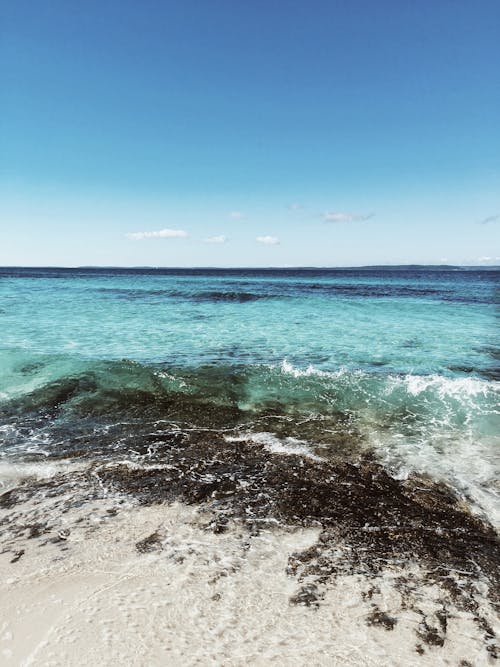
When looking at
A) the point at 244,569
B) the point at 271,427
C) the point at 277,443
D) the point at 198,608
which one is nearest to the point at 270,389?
the point at 271,427

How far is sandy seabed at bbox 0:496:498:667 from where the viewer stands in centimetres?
353

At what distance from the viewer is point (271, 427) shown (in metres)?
9.03

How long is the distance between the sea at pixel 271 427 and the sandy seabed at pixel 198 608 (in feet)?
0.80

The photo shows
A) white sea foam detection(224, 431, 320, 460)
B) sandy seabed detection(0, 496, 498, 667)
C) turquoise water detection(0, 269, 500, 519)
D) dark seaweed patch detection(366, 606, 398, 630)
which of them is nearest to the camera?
sandy seabed detection(0, 496, 498, 667)

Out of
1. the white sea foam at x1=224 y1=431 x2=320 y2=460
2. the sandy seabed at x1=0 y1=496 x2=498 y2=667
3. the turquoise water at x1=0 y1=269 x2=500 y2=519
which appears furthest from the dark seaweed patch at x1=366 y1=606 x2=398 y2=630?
the white sea foam at x1=224 y1=431 x2=320 y2=460

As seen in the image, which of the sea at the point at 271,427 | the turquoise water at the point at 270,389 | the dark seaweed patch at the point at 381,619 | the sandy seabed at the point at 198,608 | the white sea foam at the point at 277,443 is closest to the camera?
the sandy seabed at the point at 198,608

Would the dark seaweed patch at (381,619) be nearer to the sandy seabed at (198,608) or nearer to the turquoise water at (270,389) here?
the sandy seabed at (198,608)

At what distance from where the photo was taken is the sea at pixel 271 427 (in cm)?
595

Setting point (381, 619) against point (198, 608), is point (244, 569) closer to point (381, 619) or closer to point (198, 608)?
point (198, 608)

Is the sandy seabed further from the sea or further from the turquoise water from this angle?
the turquoise water

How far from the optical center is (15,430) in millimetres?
8680

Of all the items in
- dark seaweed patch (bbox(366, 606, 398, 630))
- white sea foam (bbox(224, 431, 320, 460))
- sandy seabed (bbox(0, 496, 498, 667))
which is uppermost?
sandy seabed (bbox(0, 496, 498, 667))

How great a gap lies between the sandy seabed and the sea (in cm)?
24

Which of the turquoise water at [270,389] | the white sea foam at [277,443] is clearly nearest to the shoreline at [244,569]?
the white sea foam at [277,443]
